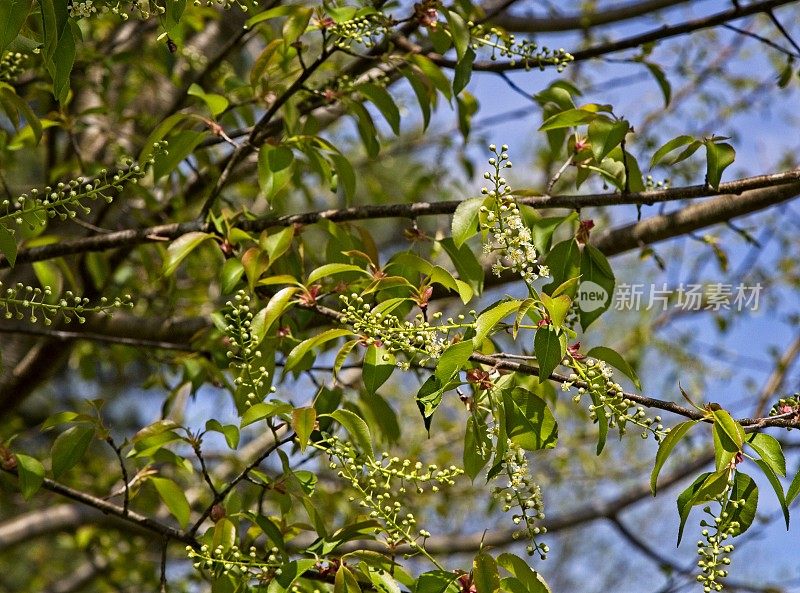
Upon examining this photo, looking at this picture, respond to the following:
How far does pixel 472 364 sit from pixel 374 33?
0.51m

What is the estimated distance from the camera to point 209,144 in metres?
1.65

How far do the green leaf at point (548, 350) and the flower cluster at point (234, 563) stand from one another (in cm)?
39

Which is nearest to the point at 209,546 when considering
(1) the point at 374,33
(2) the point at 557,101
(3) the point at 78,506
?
(1) the point at 374,33

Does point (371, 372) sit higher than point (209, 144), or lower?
lower

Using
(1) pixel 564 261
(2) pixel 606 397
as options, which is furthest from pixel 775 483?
(1) pixel 564 261

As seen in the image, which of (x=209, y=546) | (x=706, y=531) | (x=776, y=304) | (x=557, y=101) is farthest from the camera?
(x=776, y=304)

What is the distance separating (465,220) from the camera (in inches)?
40.8

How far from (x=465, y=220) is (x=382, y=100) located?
420mm

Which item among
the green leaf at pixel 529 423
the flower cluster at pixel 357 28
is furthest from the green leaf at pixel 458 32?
the green leaf at pixel 529 423

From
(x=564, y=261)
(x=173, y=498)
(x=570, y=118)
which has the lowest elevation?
(x=173, y=498)

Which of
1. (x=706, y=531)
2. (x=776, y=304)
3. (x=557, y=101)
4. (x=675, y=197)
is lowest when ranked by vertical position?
(x=706, y=531)

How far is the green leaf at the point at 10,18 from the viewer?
84 cm

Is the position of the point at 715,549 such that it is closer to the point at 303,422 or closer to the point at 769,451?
the point at 769,451

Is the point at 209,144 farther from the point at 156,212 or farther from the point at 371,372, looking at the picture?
the point at 371,372
